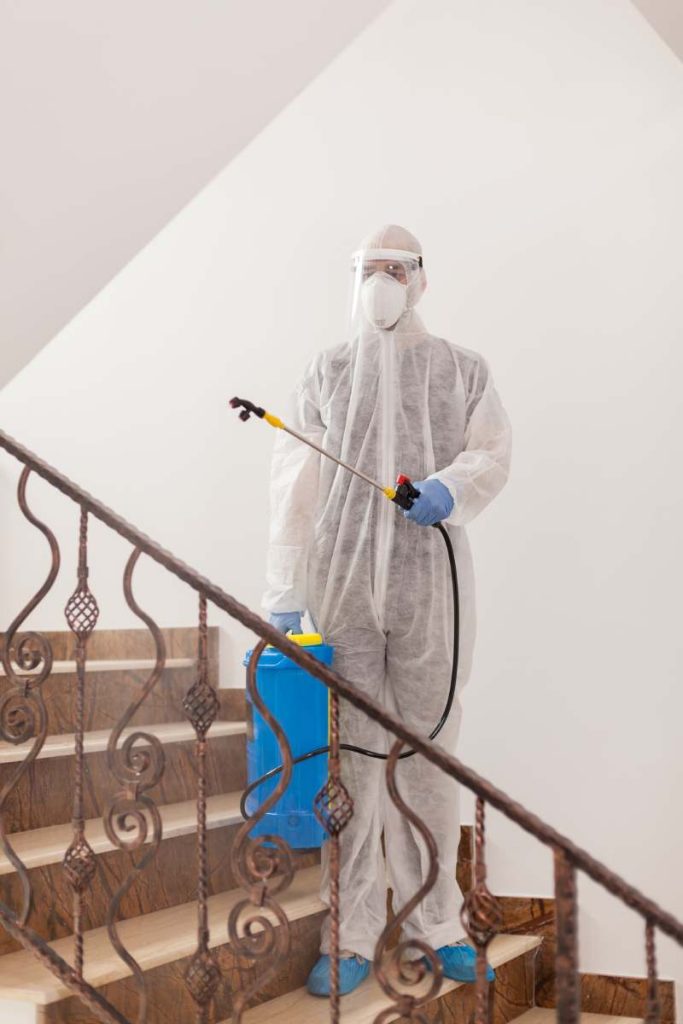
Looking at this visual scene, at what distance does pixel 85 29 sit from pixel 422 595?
4.38 ft

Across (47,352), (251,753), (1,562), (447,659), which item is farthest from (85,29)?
(1,562)

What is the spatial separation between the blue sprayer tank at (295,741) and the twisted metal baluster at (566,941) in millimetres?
1179

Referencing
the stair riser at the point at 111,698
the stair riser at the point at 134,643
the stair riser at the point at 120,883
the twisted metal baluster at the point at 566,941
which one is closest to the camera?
the twisted metal baluster at the point at 566,941

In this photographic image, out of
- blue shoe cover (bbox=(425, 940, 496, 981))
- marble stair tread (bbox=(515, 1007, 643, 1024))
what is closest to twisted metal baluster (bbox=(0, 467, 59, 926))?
blue shoe cover (bbox=(425, 940, 496, 981))

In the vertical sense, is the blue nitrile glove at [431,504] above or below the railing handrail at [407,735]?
above

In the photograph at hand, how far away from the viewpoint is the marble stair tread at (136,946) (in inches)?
76.8

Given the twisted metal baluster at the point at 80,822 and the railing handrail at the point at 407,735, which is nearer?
the railing handrail at the point at 407,735

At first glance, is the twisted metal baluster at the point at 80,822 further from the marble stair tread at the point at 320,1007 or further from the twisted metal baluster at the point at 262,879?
the marble stair tread at the point at 320,1007

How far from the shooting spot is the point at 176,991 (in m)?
2.12

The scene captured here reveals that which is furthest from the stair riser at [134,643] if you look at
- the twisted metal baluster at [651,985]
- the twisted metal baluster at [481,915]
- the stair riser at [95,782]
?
the twisted metal baluster at [651,985]

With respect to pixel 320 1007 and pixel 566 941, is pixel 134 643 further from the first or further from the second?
pixel 566 941

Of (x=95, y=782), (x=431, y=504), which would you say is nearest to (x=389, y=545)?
(x=431, y=504)

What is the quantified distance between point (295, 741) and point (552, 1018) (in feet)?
3.07

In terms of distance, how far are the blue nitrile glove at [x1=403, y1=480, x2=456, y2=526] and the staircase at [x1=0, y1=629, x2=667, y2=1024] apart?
0.83 metres
